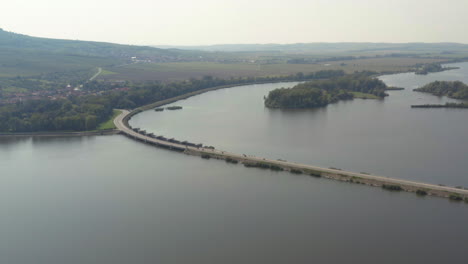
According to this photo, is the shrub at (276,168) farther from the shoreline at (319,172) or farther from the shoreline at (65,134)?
the shoreline at (65,134)

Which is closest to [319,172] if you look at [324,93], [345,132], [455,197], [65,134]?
[455,197]

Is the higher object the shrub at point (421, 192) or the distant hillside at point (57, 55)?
the distant hillside at point (57, 55)

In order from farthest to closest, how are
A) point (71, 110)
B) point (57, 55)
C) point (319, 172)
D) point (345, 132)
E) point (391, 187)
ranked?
1. point (57, 55)
2. point (71, 110)
3. point (345, 132)
4. point (319, 172)
5. point (391, 187)

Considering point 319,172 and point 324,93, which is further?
point 324,93

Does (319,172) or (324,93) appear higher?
(324,93)

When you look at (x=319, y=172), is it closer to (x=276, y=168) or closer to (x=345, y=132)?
(x=276, y=168)

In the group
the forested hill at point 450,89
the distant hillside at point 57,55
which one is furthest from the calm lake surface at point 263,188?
the distant hillside at point 57,55

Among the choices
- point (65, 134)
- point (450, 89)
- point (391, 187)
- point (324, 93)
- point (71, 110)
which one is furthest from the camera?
point (324, 93)

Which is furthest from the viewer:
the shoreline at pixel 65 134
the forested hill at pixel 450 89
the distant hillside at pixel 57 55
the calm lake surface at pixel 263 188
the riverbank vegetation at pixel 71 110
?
the distant hillside at pixel 57 55

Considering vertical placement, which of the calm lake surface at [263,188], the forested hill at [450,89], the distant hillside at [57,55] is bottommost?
the calm lake surface at [263,188]
